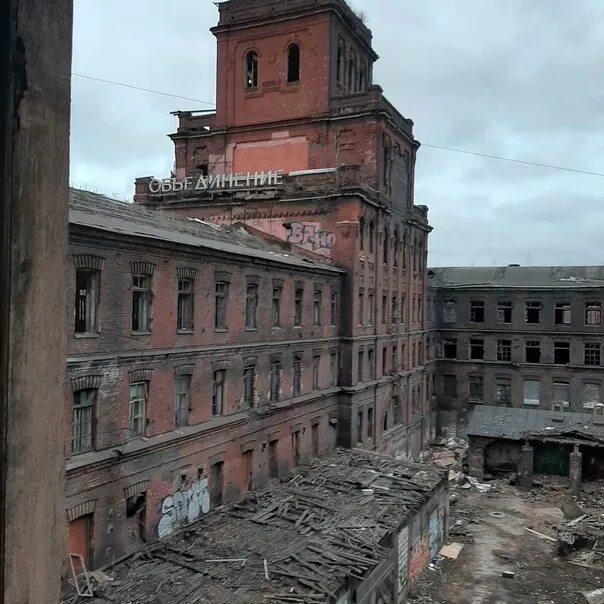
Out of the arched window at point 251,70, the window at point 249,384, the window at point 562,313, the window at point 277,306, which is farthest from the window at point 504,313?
the window at point 249,384

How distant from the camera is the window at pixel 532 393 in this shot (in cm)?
4988

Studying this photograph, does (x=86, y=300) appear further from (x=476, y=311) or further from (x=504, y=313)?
(x=504, y=313)


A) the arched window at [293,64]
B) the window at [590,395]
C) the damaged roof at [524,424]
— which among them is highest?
the arched window at [293,64]

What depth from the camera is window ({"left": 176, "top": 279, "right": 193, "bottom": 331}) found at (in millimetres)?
19812

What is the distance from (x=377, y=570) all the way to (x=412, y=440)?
84.9ft

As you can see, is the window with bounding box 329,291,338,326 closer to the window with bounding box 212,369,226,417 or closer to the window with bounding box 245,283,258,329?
the window with bounding box 245,283,258,329

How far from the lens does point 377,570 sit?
59.2 feet

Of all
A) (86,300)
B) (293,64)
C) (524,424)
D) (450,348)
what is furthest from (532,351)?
(86,300)

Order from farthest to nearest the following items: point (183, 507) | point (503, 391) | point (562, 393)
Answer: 1. point (503, 391)
2. point (562, 393)
3. point (183, 507)

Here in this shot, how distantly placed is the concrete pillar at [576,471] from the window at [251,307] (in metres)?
22.3

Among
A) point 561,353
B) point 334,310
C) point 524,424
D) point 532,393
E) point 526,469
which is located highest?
point 334,310

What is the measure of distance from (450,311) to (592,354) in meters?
11.9

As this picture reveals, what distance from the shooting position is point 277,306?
25859 millimetres

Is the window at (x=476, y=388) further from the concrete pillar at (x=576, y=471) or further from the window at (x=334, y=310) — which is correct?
the window at (x=334, y=310)
